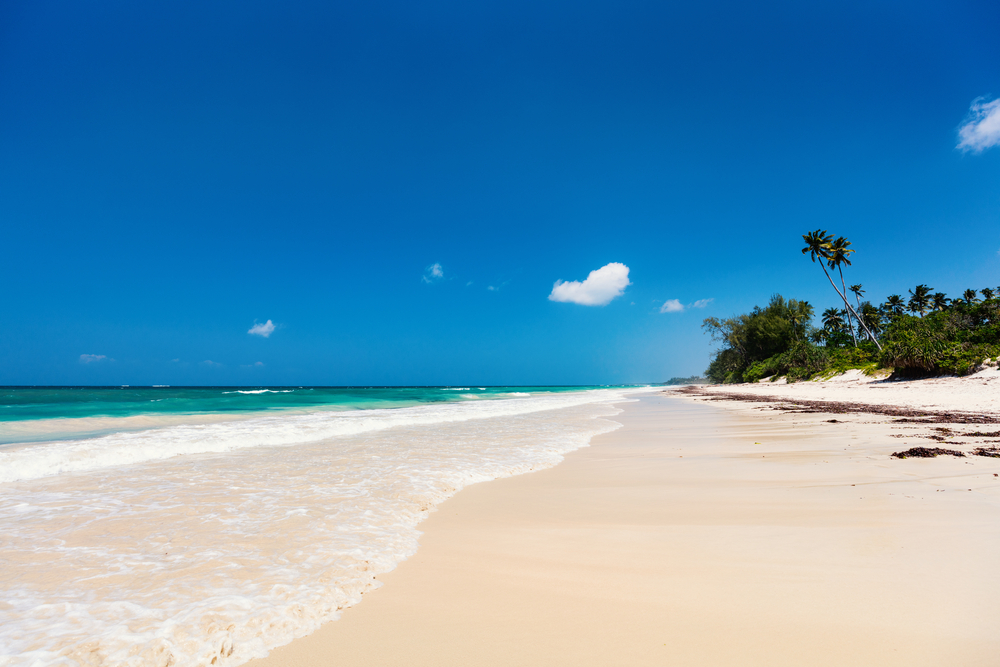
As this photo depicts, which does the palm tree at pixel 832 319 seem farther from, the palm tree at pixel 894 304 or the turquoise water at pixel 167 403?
the turquoise water at pixel 167 403

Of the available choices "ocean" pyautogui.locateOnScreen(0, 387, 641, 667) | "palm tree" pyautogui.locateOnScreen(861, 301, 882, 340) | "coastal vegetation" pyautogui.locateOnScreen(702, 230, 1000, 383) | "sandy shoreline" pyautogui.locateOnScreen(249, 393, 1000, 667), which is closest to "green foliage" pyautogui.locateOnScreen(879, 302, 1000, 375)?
"coastal vegetation" pyautogui.locateOnScreen(702, 230, 1000, 383)

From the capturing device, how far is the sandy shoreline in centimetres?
186

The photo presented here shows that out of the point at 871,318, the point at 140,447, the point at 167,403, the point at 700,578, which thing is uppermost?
the point at 871,318

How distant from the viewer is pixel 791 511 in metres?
3.75

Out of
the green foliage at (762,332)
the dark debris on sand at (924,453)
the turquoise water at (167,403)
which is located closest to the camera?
the dark debris on sand at (924,453)

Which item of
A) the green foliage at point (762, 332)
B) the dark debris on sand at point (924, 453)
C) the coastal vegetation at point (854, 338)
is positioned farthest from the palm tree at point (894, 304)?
the dark debris on sand at point (924, 453)

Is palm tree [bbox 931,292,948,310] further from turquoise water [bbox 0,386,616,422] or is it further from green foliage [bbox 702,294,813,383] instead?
turquoise water [bbox 0,386,616,422]

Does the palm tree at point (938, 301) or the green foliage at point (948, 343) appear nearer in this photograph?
the green foliage at point (948, 343)

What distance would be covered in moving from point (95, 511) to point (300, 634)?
359 cm

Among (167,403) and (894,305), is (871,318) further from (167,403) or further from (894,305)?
(167,403)

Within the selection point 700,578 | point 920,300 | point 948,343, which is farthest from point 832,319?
point 700,578

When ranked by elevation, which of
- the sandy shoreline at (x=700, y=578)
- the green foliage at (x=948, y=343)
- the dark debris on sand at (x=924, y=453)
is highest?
the green foliage at (x=948, y=343)

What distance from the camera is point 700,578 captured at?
2.54 m

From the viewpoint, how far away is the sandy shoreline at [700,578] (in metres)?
1.86
